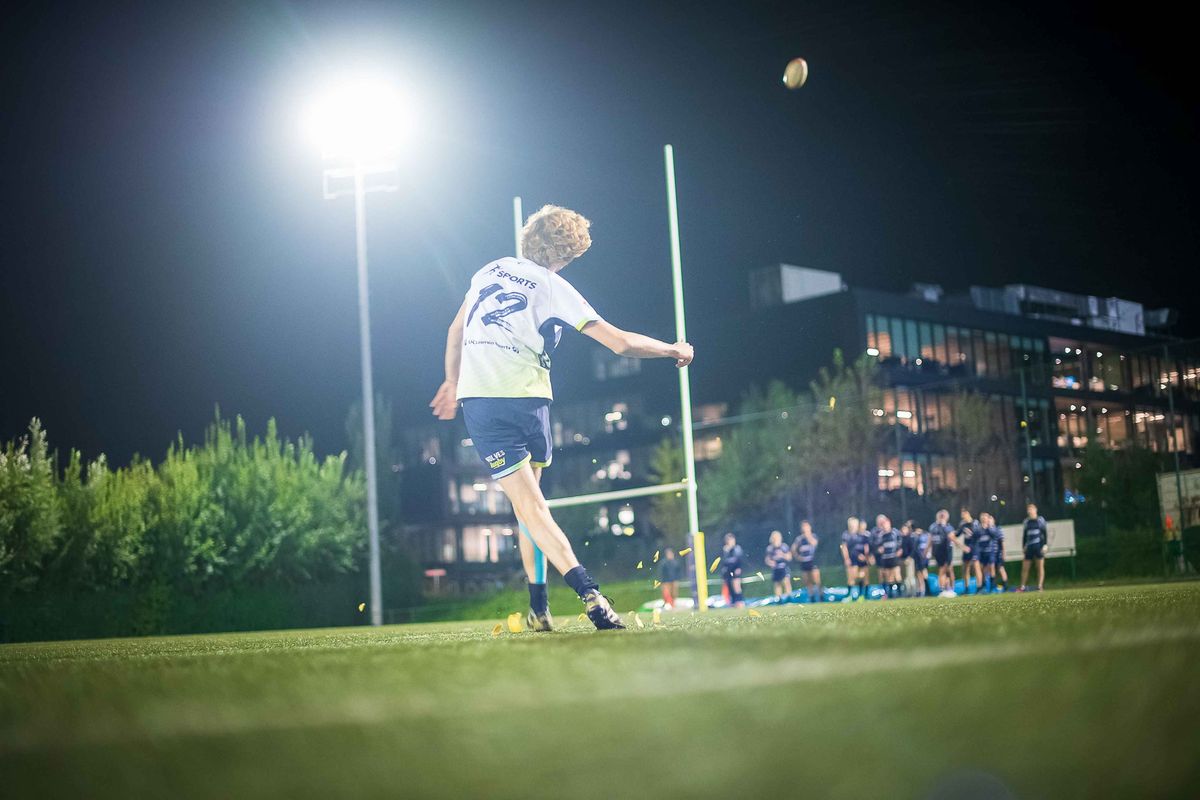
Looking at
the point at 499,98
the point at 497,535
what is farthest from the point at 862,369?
the point at 497,535

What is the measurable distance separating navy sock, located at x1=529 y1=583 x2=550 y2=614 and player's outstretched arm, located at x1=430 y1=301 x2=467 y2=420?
88cm

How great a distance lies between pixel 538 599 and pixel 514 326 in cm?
121

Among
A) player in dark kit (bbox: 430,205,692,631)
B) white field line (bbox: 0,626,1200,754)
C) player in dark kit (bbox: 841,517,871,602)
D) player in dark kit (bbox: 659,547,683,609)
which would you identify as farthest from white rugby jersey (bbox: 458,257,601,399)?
player in dark kit (bbox: 841,517,871,602)

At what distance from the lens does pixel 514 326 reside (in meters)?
5.18

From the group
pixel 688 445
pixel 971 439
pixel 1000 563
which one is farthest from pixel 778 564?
pixel 688 445

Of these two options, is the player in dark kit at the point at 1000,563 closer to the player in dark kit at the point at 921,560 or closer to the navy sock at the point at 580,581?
the player in dark kit at the point at 921,560

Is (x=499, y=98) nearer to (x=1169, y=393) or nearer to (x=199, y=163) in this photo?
(x=199, y=163)

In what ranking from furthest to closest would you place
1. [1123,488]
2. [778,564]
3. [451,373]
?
[778,564]
[1123,488]
[451,373]

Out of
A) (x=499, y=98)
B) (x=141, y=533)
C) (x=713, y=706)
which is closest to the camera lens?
(x=713, y=706)

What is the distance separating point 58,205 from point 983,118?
751 inches

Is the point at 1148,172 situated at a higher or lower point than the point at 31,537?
higher

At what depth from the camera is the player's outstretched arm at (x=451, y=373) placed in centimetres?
571

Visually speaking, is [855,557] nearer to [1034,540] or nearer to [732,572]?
[732,572]

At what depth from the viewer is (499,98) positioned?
21250mm
